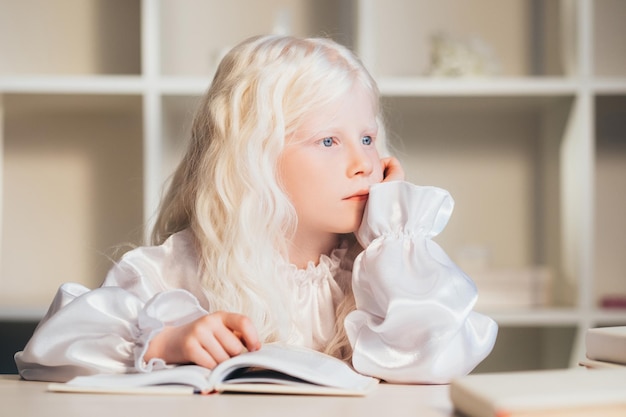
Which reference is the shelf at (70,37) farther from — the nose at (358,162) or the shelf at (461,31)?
the nose at (358,162)

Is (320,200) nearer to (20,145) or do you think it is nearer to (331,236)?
(331,236)

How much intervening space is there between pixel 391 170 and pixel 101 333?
437 mm

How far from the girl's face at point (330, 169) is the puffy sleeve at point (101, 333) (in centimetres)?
19

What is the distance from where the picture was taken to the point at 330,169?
1.09m

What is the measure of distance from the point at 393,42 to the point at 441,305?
5.87ft

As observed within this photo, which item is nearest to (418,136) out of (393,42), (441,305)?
(393,42)

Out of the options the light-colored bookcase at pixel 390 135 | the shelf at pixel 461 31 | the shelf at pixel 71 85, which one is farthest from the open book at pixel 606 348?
the shelf at pixel 461 31

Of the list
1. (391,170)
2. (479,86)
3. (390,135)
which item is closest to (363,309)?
(391,170)

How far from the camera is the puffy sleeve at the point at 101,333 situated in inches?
37.5

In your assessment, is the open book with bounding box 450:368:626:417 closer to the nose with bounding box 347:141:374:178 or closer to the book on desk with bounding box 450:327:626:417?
the book on desk with bounding box 450:327:626:417

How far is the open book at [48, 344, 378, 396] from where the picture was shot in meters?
0.78

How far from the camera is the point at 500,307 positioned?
88.3 inches

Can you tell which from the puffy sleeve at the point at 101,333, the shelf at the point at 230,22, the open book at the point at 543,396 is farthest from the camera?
the shelf at the point at 230,22

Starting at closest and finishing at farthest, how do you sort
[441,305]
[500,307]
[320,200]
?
[441,305], [320,200], [500,307]
